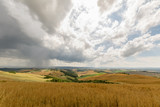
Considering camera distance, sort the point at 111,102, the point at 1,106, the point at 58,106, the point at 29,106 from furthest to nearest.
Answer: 1. the point at 111,102
2. the point at 58,106
3. the point at 29,106
4. the point at 1,106

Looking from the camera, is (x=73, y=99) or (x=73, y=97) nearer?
(x=73, y=99)

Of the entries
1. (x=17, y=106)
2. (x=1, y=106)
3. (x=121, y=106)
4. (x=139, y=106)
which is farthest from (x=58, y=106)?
(x=139, y=106)

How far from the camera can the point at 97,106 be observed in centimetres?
277

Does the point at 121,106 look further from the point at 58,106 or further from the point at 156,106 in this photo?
the point at 58,106

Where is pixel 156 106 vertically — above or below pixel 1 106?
below

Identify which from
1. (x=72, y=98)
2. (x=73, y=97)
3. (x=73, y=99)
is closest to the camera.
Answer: (x=73, y=99)

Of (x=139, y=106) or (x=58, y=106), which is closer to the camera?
(x=139, y=106)

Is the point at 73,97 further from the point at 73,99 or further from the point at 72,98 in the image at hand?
the point at 73,99

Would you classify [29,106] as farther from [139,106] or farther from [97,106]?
[139,106]

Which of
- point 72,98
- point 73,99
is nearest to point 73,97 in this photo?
point 72,98

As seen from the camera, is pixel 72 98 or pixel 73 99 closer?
pixel 73 99

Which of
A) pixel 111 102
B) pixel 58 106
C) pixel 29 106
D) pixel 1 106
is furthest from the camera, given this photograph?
pixel 111 102

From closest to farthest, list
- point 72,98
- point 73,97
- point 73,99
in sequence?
point 73,99
point 72,98
point 73,97

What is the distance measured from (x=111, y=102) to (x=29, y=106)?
273 cm
